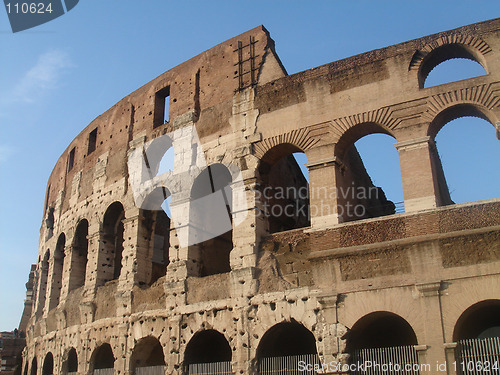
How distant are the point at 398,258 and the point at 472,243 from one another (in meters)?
1.26

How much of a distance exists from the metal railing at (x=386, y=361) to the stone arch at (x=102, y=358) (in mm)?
7104

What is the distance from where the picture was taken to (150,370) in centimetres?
1283

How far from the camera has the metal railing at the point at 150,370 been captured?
1261 centimetres

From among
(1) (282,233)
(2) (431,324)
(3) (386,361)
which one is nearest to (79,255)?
(1) (282,233)

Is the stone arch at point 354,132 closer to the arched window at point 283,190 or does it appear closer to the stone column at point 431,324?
the arched window at point 283,190

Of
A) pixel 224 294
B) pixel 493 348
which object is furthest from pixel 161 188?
pixel 493 348

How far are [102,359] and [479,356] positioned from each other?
948cm

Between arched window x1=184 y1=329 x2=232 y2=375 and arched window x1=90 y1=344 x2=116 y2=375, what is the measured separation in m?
2.91

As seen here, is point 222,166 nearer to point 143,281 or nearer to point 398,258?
point 143,281

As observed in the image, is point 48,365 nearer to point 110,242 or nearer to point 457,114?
point 110,242

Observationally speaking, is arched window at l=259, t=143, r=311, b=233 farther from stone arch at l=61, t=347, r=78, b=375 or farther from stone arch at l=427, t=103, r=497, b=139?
stone arch at l=61, t=347, r=78, b=375

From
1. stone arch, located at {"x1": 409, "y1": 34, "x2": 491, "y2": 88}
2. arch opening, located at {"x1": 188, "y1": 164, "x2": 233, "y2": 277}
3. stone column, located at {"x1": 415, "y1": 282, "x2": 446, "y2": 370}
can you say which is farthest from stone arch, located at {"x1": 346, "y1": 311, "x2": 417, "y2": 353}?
stone arch, located at {"x1": 409, "y1": 34, "x2": 491, "y2": 88}

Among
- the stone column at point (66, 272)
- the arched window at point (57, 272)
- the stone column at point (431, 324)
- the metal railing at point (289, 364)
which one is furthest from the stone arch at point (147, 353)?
the stone column at point (431, 324)

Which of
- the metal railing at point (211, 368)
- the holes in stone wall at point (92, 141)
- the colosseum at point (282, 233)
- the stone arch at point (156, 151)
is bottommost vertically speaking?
the metal railing at point (211, 368)
